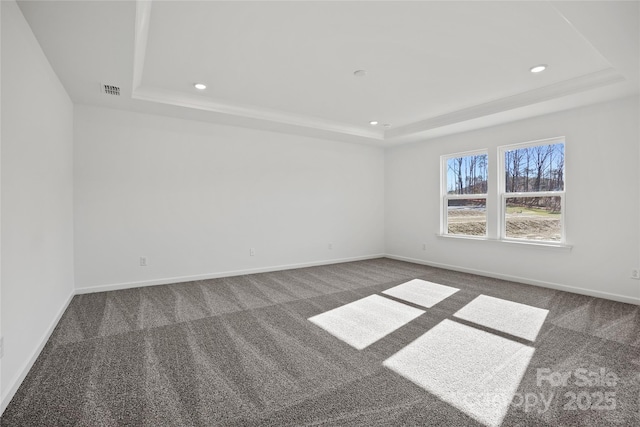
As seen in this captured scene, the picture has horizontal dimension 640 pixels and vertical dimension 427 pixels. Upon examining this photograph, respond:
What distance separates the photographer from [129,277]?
165 inches

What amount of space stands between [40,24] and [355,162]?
4995 mm

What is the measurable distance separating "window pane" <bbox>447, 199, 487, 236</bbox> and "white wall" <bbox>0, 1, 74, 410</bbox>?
5.60 m

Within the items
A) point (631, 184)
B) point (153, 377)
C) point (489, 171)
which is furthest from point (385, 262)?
point (153, 377)

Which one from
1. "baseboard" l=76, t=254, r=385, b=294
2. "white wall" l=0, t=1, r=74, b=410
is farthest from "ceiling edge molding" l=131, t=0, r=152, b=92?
"baseboard" l=76, t=254, r=385, b=294

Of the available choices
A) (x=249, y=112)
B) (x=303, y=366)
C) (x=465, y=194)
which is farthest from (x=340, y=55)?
(x=465, y=194)

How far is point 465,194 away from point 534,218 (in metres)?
1.15

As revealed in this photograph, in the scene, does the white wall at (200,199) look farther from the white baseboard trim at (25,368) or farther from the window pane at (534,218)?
the window pane at (534,218)

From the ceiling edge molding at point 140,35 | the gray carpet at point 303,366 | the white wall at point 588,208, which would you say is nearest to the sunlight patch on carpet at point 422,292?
the gray carpet at point 303,366

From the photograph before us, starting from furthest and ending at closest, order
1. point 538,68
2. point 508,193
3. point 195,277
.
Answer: point 508,193 < point 195,277 < point 538,68

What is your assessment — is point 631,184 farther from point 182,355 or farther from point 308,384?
point 182,355

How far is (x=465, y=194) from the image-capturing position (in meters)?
5.44

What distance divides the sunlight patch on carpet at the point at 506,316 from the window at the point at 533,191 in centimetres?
147

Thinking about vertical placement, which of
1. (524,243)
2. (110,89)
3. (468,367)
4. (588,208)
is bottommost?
(468,367)

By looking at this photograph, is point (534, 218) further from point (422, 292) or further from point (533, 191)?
point (422, 292)
